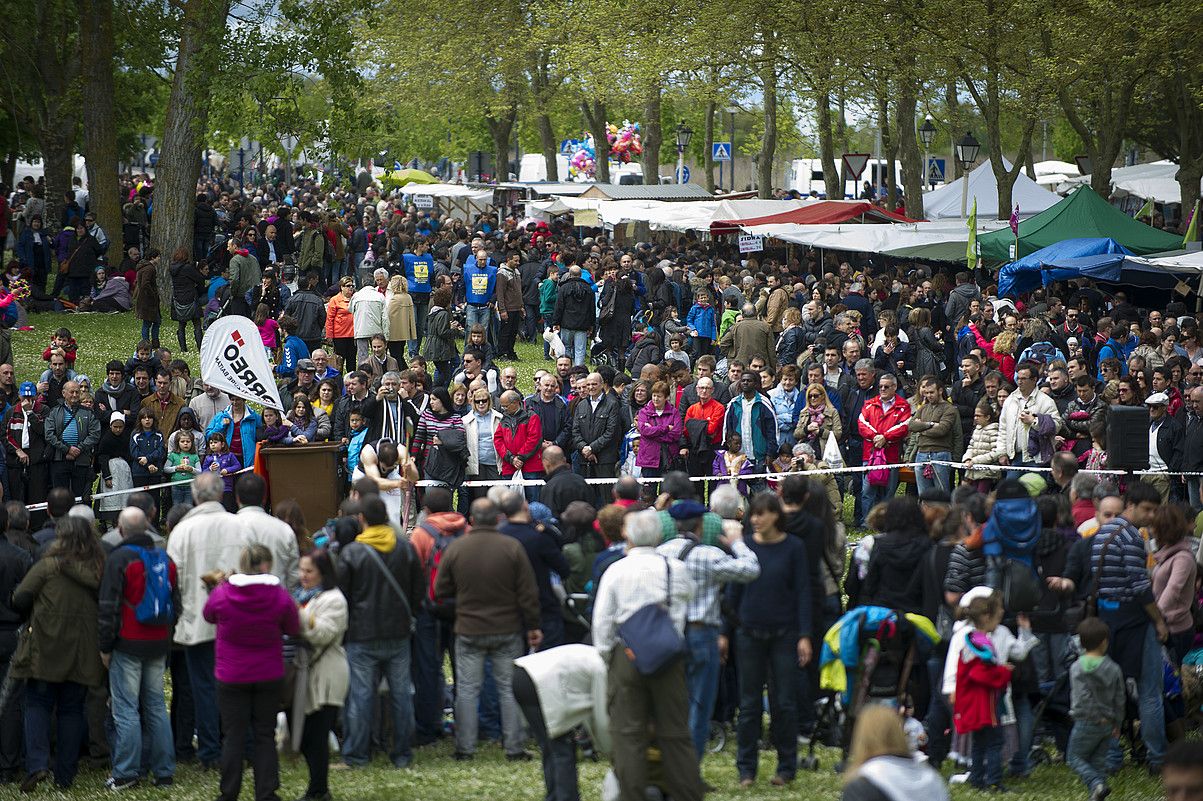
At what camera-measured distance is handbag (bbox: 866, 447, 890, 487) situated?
15408 mm

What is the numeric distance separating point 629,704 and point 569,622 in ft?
6.40

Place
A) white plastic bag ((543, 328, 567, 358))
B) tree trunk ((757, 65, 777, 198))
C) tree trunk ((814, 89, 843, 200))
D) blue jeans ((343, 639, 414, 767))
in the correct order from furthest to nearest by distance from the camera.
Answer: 1. tree trunk ((757, 65, 777, 198))
2. tree trunk ((814, 89, 843, 200))
3. white plastic bag ((543, 328, 567, 358))
4. blue jeans ((343, 639, 414, 767))

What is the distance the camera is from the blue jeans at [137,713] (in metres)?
9.30

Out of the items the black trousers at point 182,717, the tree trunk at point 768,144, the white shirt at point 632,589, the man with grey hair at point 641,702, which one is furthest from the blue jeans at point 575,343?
the tree trunk at point 768,144

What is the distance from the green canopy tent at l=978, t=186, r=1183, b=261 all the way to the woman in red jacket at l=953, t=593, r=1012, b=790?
18.7 m

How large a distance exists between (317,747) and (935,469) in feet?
26.1

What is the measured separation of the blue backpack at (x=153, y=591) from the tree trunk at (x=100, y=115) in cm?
2194

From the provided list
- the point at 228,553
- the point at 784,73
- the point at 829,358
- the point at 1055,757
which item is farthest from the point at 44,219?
the point at 1055,757

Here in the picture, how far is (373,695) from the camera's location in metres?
9.43

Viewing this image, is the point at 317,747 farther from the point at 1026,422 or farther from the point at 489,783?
the point at 1026,422

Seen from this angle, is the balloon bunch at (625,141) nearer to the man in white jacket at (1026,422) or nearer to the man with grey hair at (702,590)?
the man in white jacket at (1026,422)

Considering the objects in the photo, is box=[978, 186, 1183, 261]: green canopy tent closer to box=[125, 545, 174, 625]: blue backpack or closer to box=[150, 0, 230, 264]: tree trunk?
box=[150, 0, 230, 264]: tree trunk

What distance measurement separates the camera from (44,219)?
32250 millimetres

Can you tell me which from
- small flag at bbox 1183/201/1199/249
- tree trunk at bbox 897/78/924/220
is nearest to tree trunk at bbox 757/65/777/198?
tree trunk at bbox 897/78/924/220
